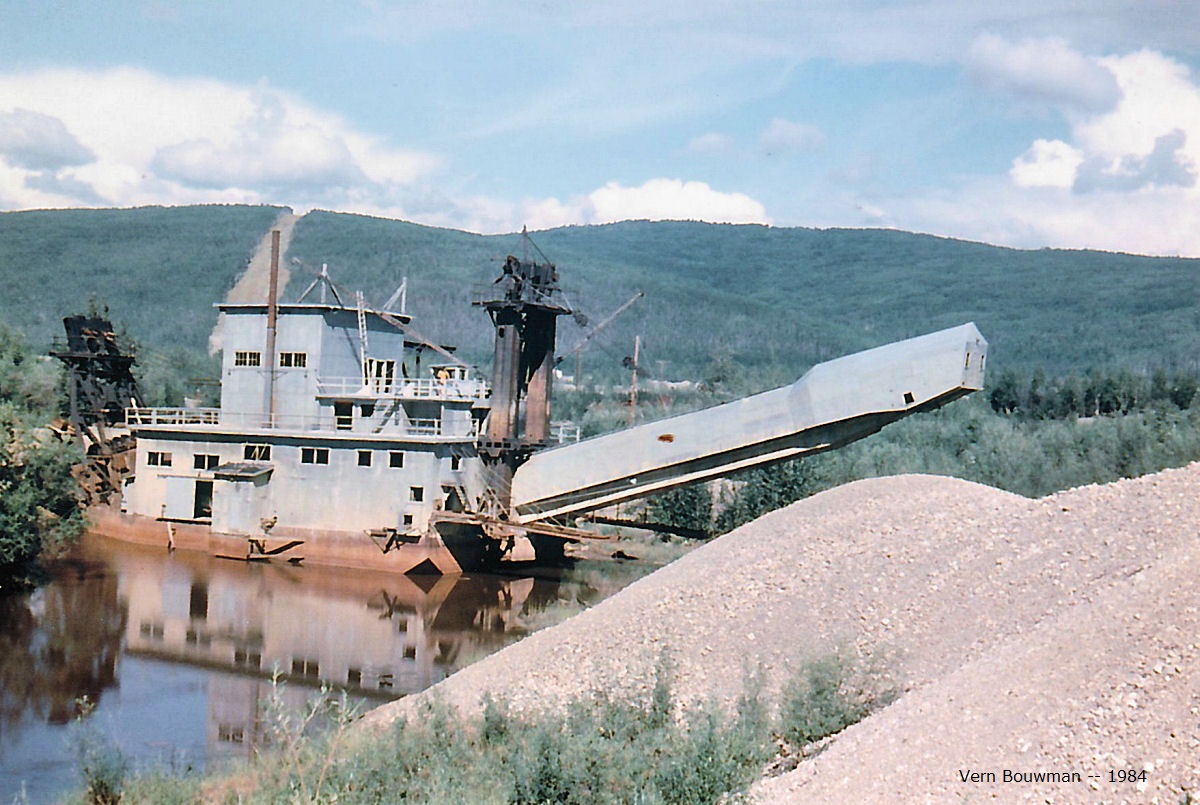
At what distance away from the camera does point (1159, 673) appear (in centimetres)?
895

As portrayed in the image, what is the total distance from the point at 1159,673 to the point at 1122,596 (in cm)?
174

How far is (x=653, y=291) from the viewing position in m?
112

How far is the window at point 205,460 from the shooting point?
30.0 metres

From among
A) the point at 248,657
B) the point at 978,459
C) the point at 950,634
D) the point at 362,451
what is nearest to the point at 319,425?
the point at 362,451

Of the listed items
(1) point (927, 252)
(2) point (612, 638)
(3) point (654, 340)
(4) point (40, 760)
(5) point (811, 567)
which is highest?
(1) point (927, 252)

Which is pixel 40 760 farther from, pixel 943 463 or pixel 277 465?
A: pixel 943 463

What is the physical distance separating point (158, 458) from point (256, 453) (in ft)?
11.6

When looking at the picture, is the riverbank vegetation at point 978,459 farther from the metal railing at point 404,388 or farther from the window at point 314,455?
the window at point 314,455

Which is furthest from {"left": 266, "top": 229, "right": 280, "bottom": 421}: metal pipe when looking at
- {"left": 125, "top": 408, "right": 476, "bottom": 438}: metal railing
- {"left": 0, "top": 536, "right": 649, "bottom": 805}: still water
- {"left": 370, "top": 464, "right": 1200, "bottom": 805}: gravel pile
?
{"left": 370, "top": 464, "right": 1200, "bottom": 805}: gravel pile

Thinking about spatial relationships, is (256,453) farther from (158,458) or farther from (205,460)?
(158,458)

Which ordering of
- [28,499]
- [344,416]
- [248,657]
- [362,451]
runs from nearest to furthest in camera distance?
[248,657] < [28,499] < [362,451] < [344,416]

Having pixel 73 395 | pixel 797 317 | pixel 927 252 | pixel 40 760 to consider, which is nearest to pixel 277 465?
pixel 73 395

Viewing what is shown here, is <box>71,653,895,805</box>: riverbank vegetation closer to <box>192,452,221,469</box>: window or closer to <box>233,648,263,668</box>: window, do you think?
<box>233,648,263,668</box>: window

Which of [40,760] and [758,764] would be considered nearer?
[758,764]
